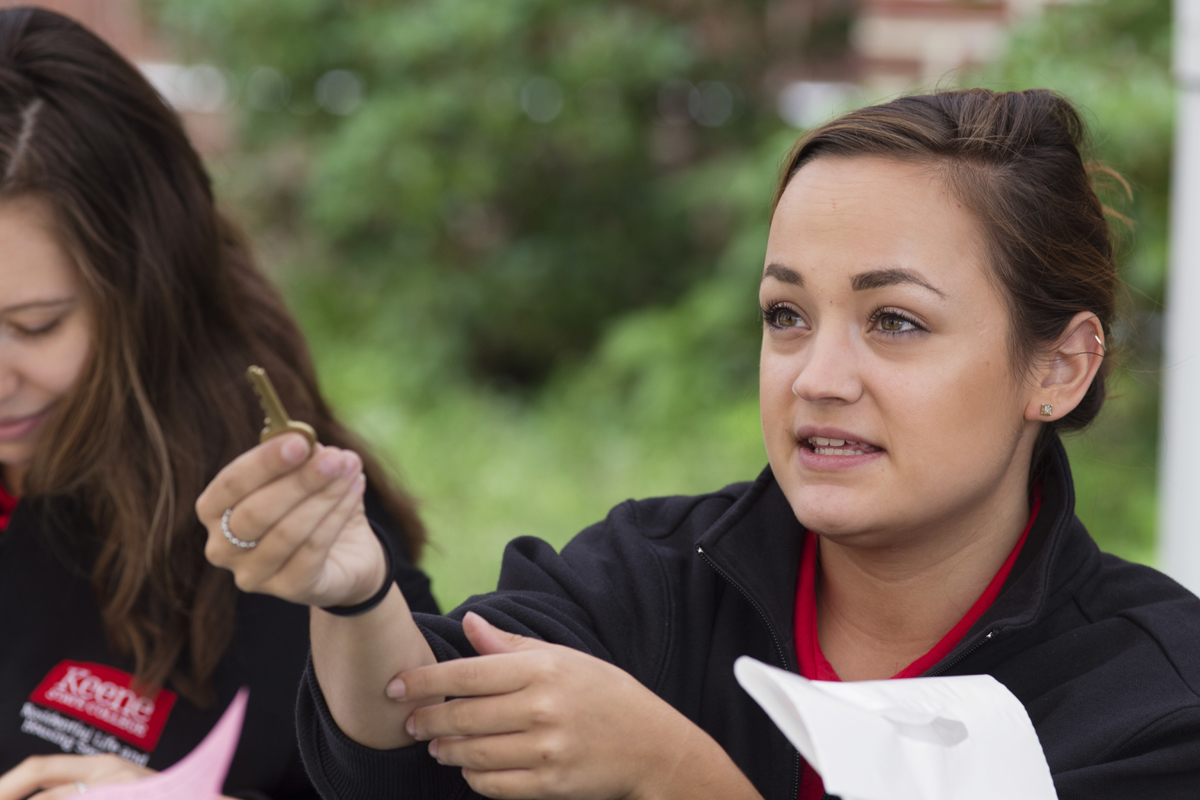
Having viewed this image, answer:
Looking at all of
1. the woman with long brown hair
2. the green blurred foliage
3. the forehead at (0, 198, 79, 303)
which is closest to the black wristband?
the woman with long brown hair

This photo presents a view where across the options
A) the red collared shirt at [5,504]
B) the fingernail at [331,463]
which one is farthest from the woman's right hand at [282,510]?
the red collared shirt at [5,504]

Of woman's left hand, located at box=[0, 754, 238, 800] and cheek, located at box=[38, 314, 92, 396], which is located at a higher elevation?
cheek, located at box=[38, 314, 92, 396]

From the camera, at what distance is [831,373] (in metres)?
1.34

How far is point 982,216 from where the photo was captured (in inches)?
55.0

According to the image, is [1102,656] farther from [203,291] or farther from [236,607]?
[203,291]

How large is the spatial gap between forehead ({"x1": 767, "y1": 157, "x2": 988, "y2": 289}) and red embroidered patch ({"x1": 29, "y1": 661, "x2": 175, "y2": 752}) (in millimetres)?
1135

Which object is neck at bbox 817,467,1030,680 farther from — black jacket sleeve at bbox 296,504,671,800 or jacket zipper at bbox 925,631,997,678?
black jacket sleeve at bbox 296,504,671,800

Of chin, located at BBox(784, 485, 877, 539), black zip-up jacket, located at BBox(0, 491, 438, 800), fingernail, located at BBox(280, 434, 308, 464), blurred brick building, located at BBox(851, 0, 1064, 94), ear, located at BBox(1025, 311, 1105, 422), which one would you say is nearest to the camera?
fingernail, located at BBox(280, 434, 308, 464)

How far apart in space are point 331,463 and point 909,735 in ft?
1.86

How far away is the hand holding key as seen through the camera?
96cm

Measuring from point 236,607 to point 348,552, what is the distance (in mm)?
818

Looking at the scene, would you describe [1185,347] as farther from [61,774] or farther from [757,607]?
[61,774]

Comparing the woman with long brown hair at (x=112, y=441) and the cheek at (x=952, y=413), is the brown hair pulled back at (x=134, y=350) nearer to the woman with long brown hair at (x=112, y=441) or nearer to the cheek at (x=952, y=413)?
the woman with long brown hair at (x=112, y=441)

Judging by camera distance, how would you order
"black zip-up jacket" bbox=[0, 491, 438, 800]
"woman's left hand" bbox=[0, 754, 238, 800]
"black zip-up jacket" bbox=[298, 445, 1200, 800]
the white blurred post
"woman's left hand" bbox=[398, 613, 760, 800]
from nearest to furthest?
"woman's left hand" bbox=[398, 613, 760, 800]
"black zip-up jacket" bbox=[298, 445, 1200, 800]
"woman's left hand" bbox=[0, 754, 238, 800]
"black zip-up jacket" bbox=[0, 491, 438, 800]
the white blurred post
